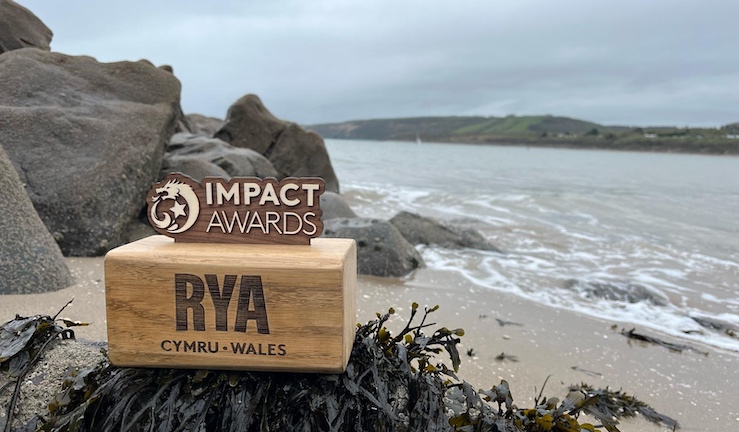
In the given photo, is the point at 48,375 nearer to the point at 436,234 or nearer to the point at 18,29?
the point at 436,234

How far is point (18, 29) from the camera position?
8.26 meters

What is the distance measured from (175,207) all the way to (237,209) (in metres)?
0.23

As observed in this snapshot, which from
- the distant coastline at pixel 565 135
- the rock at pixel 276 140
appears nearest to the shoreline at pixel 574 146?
the distant coastline at pixel 565 135

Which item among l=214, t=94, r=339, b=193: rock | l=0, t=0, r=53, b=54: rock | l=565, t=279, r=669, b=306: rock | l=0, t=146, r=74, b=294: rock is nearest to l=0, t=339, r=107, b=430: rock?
l=0, t=146, r=74, b=294: rock

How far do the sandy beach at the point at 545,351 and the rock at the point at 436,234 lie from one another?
2.59 m

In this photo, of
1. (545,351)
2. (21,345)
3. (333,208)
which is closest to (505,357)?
(545,351)

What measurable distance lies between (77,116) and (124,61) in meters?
1.60

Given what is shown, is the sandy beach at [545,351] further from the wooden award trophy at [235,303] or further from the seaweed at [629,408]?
the wooden award trophy at [235,303]

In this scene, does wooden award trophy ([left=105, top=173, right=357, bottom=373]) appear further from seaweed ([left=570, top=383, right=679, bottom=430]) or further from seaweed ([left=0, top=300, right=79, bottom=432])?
seaweed ([left=570, top=383, right=679, bottom=430])

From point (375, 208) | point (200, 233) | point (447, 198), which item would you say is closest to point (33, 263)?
point (200, 233)

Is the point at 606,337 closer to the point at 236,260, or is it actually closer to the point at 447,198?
the point at 236,260

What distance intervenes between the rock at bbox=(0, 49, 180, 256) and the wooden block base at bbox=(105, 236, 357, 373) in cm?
382

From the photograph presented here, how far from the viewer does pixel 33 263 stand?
3.68m

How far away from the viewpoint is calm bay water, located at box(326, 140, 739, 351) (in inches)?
229
